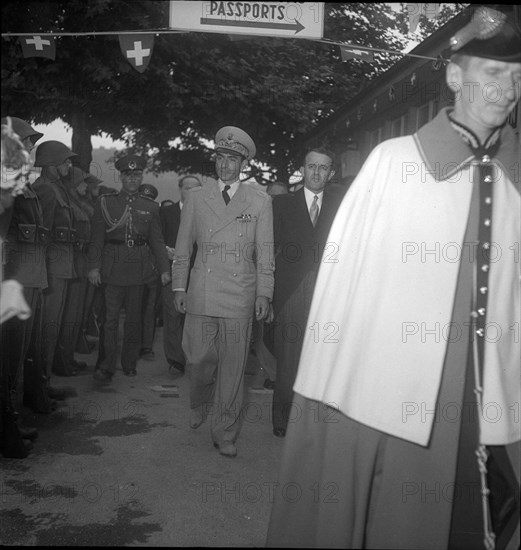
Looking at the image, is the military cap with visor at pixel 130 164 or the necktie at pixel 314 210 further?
the military cap with visor at pixel 130 164

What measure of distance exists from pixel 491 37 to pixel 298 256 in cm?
324

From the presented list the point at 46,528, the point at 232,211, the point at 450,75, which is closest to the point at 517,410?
the point at 450,75

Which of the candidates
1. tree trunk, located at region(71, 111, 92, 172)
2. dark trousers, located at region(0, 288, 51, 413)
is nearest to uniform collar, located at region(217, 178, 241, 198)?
dark trousers, located at region(0, 288, 51, 413)

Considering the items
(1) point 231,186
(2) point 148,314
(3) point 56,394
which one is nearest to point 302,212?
(1) point 231,186

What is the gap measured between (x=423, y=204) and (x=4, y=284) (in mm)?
1439

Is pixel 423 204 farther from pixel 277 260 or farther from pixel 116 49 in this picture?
pixel 116 49

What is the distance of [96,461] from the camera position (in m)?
5.06

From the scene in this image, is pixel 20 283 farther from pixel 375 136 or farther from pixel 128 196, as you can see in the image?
pixel 375 136

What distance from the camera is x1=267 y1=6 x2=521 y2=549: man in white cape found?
9.07 ft

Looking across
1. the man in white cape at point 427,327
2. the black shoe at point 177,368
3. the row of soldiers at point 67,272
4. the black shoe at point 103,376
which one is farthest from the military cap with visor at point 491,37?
the black shoe at point 177,368

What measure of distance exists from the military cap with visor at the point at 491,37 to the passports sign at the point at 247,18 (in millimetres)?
3925

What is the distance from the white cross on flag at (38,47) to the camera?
850cm

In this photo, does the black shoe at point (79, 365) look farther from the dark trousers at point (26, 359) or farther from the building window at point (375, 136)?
the building window at point (375, 136)

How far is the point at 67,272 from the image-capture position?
6727 mm
